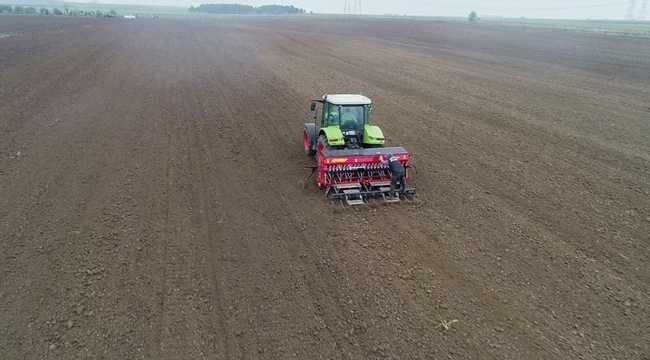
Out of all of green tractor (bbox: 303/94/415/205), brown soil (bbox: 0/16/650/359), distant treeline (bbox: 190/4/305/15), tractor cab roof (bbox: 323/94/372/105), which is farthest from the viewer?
distant treeline (bbox: 190/4/305/15)

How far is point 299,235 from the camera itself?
8500 millimetres

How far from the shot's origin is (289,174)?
11211 millimetres

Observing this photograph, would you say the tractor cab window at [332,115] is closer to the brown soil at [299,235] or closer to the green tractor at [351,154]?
the green tractor at [351,154]

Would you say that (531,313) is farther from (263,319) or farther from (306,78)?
(306,78)

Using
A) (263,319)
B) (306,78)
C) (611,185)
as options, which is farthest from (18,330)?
(306,78)

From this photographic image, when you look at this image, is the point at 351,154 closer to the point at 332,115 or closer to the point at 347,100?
the point at 332,115

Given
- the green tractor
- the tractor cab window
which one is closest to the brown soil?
the green tractor

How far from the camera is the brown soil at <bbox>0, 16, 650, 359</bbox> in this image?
6.16 m

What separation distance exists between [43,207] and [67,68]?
17.7 metres

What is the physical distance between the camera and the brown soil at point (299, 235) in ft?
20.2

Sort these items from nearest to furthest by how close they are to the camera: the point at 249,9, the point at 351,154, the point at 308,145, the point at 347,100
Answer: the point at 351,154 < the point at 347,100 < the point at 308,145 < the point at 249,9

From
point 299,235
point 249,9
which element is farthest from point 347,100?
point 249,9

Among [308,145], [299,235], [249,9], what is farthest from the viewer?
[249,9]

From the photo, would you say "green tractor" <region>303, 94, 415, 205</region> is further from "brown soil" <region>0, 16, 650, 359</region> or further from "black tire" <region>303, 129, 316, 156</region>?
"black tire" <region>303, 129, 316, 156</region>
